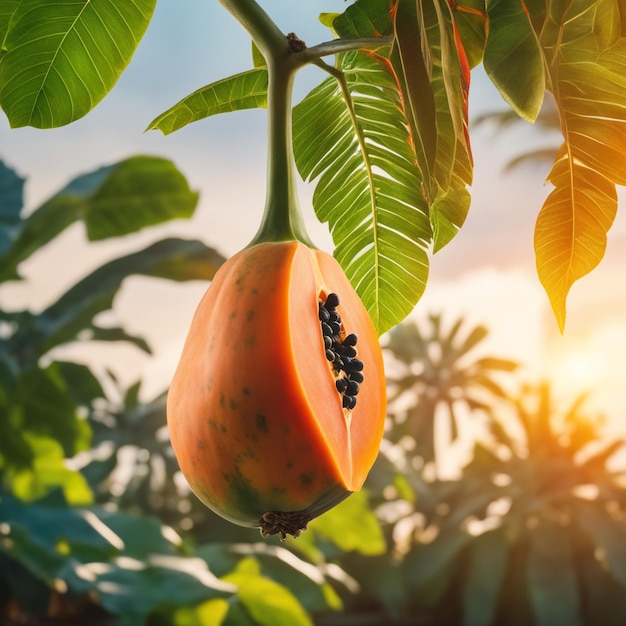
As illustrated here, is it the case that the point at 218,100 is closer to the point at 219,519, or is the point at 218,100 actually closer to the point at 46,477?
the point at 46,477

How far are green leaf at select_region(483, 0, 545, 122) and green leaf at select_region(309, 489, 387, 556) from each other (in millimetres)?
4063

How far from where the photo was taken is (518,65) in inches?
13.6

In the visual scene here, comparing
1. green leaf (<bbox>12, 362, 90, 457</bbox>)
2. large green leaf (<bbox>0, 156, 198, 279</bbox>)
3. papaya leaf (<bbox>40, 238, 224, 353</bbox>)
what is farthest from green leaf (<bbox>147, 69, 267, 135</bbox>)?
green leaf (<bbox>12, 362, 90, 457</bbox>)

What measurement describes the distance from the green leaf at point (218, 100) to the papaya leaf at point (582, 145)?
0.18 m

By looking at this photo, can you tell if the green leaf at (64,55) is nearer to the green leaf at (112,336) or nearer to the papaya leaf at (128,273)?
the papaya leaf at (128,273)

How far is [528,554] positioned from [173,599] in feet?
26.0

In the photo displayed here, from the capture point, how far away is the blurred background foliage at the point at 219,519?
2.96 metres

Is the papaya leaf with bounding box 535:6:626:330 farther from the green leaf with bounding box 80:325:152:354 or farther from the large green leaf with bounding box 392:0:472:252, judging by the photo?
the green leaf with bounding box 80:325:152:354

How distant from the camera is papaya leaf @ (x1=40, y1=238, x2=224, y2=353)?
3.64 meters

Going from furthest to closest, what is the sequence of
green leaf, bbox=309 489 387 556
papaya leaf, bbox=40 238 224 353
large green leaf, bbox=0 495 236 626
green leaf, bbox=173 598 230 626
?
green leaf, bbox=309 489 387 556 → papaya leaf, bbox=40 238 224 353 → green leaf, bbox=173 598 230 626 → large green leaf, bbox=0 495 236 626

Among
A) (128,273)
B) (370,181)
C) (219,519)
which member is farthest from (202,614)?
(219,519)

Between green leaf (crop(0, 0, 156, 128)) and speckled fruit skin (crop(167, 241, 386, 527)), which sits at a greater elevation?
green leaf (crop(0, 0, 156, 128))

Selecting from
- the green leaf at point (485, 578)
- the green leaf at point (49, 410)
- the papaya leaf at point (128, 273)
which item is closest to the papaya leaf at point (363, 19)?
the papaya leaf at point (128, 273)

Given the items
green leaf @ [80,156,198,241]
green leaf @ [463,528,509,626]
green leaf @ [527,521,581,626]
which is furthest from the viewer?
green leaf @ [463,528,509,626]
